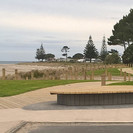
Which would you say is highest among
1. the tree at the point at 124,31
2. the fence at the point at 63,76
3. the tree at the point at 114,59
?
the tree at the point at 124,31

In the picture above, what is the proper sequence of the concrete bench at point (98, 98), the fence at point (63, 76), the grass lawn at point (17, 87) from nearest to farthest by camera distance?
the concrete bench at point (98, 98)
the grass lawn at point (17, 87)
the fence at point (63, 76)

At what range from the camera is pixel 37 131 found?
5.94 m

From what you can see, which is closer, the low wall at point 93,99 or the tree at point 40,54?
the low wall at point 93,99

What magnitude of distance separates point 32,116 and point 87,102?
205 centimetres

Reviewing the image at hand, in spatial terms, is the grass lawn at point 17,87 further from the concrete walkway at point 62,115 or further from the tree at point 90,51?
the tree at point 90,51

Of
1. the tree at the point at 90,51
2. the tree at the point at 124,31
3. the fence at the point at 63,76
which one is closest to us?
the fence at the point at 63,76

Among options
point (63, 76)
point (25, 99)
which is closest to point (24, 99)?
point (25, 99)

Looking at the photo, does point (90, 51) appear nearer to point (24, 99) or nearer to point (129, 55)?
point (129, 55)

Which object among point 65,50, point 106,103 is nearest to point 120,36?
point 106,103

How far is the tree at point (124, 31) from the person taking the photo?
2579 inches

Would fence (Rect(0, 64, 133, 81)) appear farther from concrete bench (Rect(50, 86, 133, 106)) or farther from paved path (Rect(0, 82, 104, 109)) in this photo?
concrete bench (Rect(50, 86, 133, 106))

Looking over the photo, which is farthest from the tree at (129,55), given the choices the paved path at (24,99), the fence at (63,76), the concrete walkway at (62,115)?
the concrete walkway at (62,115)

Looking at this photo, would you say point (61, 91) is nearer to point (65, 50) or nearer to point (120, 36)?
point (120, 36)

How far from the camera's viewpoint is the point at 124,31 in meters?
66.8
